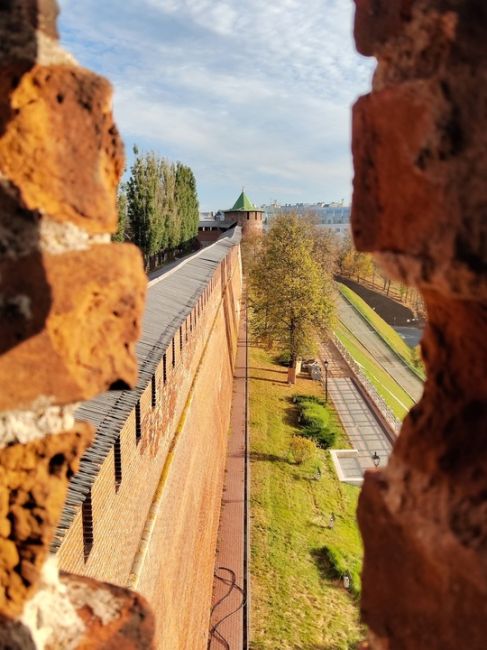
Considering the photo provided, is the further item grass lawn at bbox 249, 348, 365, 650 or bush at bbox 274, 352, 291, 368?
bush at bbox 274, 352, 291, 368

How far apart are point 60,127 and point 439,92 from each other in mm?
712

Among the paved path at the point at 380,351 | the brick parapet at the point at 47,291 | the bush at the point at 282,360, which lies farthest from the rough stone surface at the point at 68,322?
the paved path at the point at 380,351

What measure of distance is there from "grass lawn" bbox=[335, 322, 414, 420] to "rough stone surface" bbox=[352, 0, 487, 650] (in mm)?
18481

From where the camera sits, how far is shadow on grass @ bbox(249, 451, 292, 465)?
47.8 feet

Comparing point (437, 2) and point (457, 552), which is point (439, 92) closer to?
point (437, 2)

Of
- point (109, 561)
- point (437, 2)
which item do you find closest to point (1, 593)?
point (437, 2)

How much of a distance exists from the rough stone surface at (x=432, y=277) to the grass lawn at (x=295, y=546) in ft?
27.3

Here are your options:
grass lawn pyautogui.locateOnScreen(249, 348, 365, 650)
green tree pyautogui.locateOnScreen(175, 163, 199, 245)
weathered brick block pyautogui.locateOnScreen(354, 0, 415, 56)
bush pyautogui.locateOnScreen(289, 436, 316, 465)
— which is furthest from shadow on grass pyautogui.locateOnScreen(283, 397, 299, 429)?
green tree pyautogui.locateOnScreen(175, 163, 199, 245)

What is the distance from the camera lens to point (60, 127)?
46.8 inches

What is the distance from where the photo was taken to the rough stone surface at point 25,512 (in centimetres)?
119

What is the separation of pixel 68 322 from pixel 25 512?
404 millimetres

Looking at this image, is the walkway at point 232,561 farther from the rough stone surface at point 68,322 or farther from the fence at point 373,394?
the rough stone surface at point 68,322

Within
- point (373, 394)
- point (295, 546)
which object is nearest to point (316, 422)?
point (373, 394)

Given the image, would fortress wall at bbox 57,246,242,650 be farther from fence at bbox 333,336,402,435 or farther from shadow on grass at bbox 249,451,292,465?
fence at bbox 333,336,402,435
